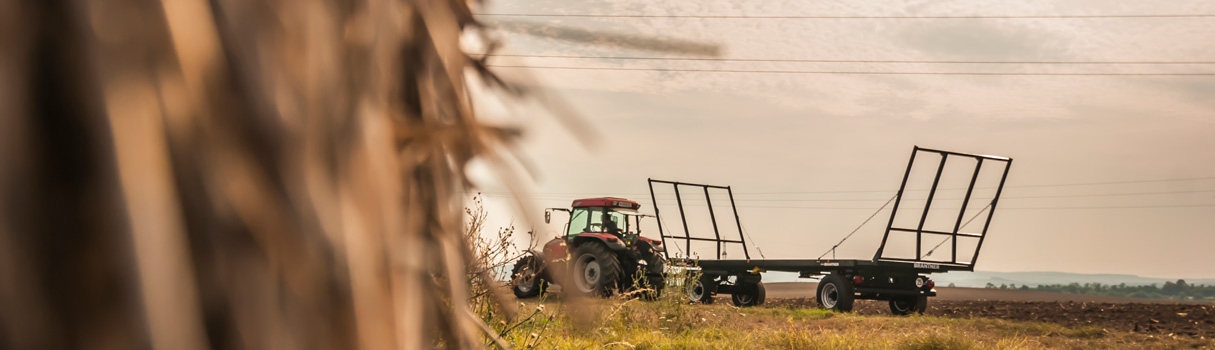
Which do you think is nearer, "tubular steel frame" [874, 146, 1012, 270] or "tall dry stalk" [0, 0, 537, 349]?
"tall dry stalk" [0, 0, 537, 349]

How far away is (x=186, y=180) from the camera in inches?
12.6

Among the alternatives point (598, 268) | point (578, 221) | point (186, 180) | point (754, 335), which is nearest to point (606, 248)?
point (598, 268)

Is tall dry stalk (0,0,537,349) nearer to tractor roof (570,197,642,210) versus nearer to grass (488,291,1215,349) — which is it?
grass (488,291,1215,349)

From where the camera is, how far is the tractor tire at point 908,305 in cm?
1297

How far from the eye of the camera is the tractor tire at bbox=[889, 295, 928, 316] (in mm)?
12969

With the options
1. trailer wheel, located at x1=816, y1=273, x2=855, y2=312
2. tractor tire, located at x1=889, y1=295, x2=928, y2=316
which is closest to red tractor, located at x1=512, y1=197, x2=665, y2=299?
trailer wheel, located at x1=816, y1=273, x2=855, y2=312

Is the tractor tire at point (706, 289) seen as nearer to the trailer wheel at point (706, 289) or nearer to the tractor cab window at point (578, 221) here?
the trailer wheel at point (706, 289)

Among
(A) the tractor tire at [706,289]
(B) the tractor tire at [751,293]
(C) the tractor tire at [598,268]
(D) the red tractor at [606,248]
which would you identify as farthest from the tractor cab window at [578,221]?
(B) the tractor tire at [751,293]

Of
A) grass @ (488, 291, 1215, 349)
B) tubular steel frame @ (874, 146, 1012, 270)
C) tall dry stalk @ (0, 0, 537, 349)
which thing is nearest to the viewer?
tall dry stalk @ (0, 0, 537, 349)

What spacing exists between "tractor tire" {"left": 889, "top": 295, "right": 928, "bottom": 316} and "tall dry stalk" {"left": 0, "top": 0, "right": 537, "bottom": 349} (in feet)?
44.7

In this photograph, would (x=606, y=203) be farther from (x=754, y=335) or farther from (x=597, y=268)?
(x=754, y=335)

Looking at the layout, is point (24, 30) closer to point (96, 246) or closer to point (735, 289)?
point (96, 246)

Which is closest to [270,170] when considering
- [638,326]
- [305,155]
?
[305,155]

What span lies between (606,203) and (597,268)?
1310 millimetres
